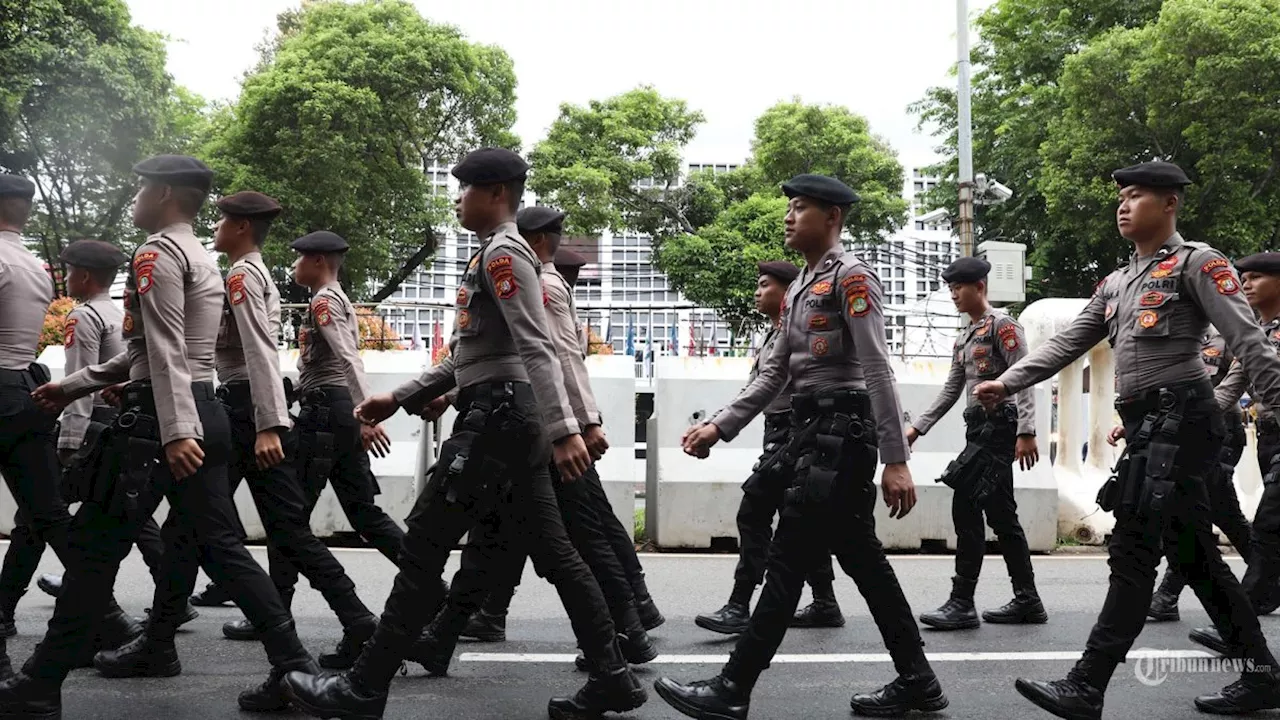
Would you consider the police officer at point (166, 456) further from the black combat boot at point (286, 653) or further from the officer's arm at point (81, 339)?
the officer's arm at point (81, 339)

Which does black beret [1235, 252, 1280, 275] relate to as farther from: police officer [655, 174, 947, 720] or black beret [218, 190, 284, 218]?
black beret [218, 190, 284, 218]

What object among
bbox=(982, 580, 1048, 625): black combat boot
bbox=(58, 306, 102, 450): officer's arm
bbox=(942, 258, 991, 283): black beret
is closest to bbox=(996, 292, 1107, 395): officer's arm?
bbox=(942, 258, 991, 283): black beret

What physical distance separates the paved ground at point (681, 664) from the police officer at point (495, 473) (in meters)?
0.60

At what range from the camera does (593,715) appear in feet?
14.1

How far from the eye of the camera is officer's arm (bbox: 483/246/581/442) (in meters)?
3.89

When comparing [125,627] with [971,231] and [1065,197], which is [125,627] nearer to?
[971,231]

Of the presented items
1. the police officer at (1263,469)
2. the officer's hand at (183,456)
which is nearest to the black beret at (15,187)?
the officer's hand at (183,456)

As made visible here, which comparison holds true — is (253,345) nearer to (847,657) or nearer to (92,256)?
(92,256)

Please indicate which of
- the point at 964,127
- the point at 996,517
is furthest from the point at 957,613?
the point at 964,127

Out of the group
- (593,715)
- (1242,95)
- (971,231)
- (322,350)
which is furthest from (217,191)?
(593,715)

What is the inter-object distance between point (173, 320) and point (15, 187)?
1.83 meters

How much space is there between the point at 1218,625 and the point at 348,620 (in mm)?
3533

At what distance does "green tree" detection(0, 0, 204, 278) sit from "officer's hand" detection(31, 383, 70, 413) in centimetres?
2539

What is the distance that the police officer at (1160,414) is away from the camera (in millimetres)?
4121
